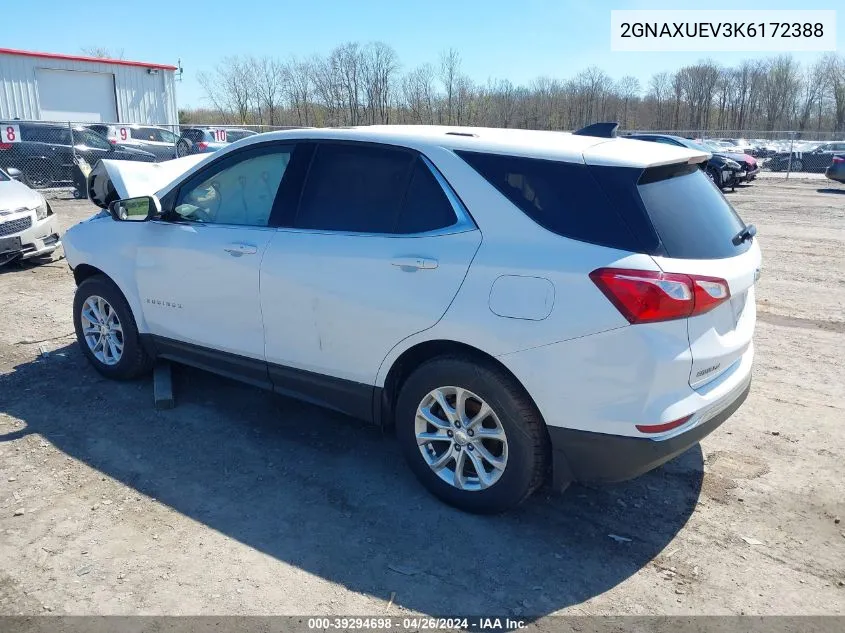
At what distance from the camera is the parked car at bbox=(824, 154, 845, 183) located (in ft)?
67.3

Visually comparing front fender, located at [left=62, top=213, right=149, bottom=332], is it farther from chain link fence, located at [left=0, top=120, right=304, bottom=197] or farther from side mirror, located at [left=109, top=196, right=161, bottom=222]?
chain link fence, located at [left=0, top=120, right=304, bottom=197]

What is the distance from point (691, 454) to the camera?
13.3 feet

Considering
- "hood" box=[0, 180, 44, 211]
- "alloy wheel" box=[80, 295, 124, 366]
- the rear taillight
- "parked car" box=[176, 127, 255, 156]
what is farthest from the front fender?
"parked car" box=[176, 127, 255, 156]

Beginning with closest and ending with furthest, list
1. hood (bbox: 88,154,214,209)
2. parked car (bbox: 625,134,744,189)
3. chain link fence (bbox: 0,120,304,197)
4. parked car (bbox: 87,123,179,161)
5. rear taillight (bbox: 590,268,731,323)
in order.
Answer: rear taillight (bbox: 590,268,731,323), hood (bbox: 88,154,214,209), chain link fence (bbox: 0,120,304,197), parked car (bbox: 625,134,744,189), parked car (bbox: 87,123,179,161)

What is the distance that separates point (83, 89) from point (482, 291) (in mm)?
32936

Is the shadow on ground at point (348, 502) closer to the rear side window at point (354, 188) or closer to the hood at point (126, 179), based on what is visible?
the rear side window at point (354, 188)

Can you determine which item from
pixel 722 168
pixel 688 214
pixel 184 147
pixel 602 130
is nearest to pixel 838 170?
pixel 722 168

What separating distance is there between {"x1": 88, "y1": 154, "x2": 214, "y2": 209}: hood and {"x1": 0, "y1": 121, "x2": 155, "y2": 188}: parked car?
541 inches

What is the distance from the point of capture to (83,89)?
30.4 meters

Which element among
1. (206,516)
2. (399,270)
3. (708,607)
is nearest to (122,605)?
(206,516)

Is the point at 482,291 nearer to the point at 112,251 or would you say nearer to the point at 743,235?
the point at 743,235

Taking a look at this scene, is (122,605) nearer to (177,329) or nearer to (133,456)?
(133,456)

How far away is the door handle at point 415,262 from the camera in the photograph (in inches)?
129

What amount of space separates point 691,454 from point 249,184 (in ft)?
10.2
